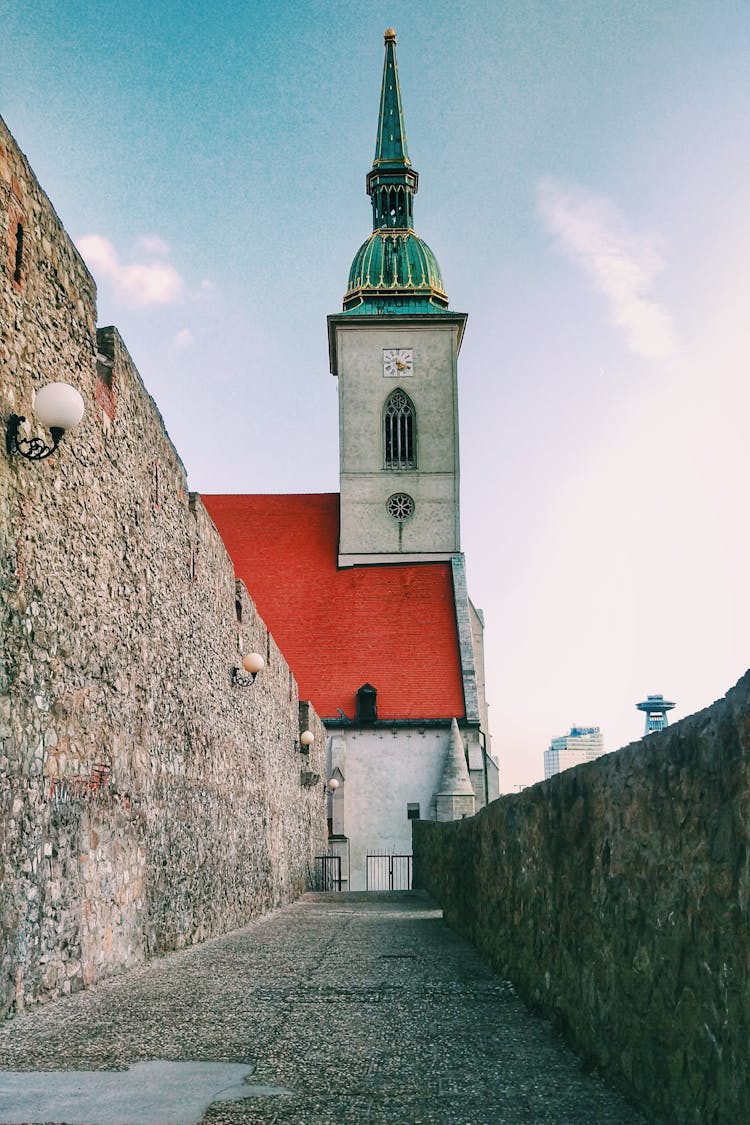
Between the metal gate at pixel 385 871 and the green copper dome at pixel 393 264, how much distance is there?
17947 mm

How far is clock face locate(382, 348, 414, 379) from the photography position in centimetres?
3538

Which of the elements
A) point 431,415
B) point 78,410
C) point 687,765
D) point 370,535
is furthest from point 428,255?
point 687,765

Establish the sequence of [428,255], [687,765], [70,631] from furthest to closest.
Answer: [428,255], [70,631], [687,765]

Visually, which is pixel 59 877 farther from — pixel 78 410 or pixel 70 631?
pixel 78 410

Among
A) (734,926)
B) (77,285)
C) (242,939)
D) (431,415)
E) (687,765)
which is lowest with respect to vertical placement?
(242,939)

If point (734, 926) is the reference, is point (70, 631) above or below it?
above

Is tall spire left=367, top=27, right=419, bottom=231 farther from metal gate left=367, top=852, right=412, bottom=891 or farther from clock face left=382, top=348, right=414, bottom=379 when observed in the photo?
metal gate left=367, top=852, right=412, bottom=891

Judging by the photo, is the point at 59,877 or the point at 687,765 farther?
the point at 59,877

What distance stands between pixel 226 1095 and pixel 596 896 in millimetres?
1470

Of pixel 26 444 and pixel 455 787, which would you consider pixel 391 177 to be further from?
pixel 26 444

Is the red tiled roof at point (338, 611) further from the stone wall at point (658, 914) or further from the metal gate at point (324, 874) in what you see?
the stone wall at point (658, 914)

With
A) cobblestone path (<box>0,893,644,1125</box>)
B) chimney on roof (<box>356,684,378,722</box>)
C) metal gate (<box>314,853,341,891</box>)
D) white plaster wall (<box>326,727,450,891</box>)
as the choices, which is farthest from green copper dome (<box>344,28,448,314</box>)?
cobblestone path (<box>0,893,644,1125</box>)

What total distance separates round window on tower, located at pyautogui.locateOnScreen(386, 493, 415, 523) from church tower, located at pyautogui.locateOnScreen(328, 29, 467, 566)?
0.03 meters

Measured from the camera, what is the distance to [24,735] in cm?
516
